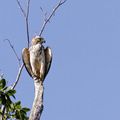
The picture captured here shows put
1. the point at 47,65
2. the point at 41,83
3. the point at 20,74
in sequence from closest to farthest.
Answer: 1. the point at 41,83
2. the point at 47,65
3. the point at 20,74

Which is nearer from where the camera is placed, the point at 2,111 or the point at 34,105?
the point at 34,105

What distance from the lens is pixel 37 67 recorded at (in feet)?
35.5

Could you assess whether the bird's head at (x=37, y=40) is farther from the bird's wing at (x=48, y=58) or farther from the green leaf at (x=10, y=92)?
the green leaf at (x=10, y=92)

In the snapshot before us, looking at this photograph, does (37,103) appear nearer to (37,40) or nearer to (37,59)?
(37,59)

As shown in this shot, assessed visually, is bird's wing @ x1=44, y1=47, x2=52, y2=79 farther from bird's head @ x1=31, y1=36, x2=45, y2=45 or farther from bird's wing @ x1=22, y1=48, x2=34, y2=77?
bird's wing @ x1=22, y1=48, x2=34, y2=77

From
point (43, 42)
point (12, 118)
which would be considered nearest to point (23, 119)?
point (12, 118)

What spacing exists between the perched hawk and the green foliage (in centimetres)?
71

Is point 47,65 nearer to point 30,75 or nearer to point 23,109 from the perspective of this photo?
point 30,75

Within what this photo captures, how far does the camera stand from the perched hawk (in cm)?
1070

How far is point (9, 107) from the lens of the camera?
1030cm

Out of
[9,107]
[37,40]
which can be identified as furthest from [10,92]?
[37,40]

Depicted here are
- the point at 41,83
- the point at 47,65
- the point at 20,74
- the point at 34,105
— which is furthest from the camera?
the point at 20,74

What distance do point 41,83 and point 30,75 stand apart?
938 mm

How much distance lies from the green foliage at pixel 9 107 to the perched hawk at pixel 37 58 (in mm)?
706
